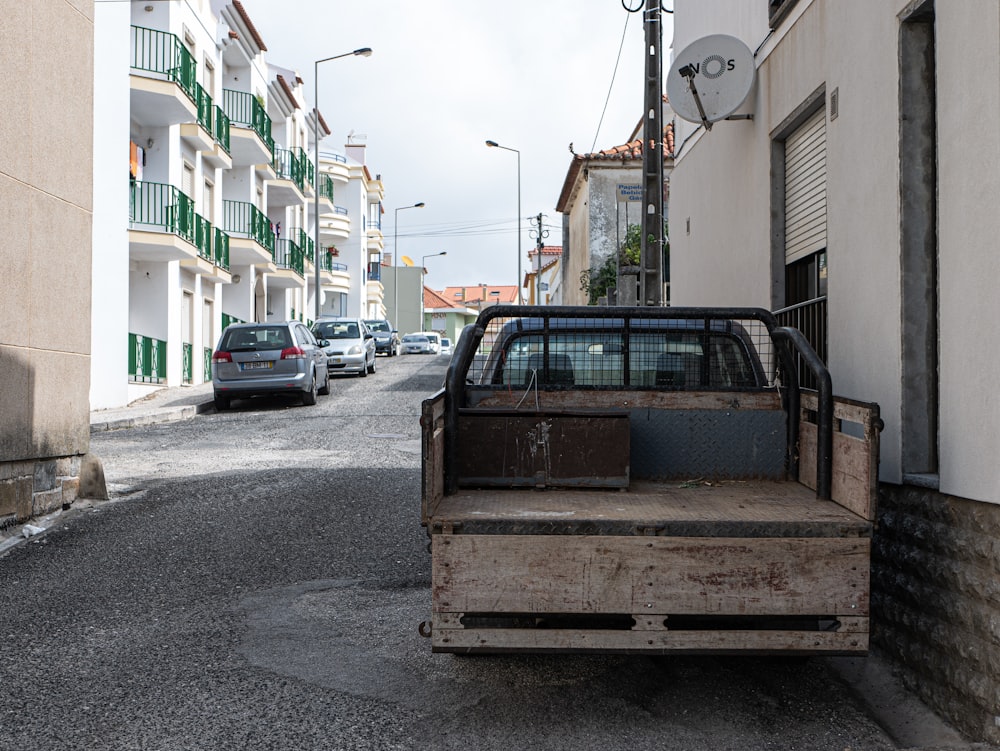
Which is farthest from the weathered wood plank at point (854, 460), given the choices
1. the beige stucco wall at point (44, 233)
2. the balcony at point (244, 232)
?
the balcony at point (244, 232)

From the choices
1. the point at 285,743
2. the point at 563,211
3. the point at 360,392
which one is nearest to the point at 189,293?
the point at 360,392

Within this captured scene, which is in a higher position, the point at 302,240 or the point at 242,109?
the point at 242,109

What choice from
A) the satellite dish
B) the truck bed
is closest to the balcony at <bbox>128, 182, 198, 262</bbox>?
the satellite dish

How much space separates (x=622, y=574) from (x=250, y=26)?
31.4 meters

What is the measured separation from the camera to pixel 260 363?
62.8 ft

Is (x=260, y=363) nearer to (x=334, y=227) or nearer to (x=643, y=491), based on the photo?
(x=643, y=491)

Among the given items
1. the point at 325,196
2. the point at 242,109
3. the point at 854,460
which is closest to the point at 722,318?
the point at 854,460

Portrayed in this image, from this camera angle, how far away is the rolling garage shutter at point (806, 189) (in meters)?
7.65

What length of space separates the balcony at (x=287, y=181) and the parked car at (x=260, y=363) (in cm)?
1842

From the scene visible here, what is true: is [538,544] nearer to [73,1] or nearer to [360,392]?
[73,1]

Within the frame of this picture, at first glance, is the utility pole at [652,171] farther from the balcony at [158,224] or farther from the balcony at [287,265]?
the balcony at [287,265]

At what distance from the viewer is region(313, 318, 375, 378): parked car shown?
2678 centimetres

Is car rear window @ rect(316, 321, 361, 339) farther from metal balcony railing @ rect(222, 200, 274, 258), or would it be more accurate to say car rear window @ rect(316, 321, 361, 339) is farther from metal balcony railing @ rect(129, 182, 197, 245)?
metal balcony railing @ rect(129, 182, 197, 245)

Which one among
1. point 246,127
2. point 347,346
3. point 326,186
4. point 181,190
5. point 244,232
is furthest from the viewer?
point 326,186
